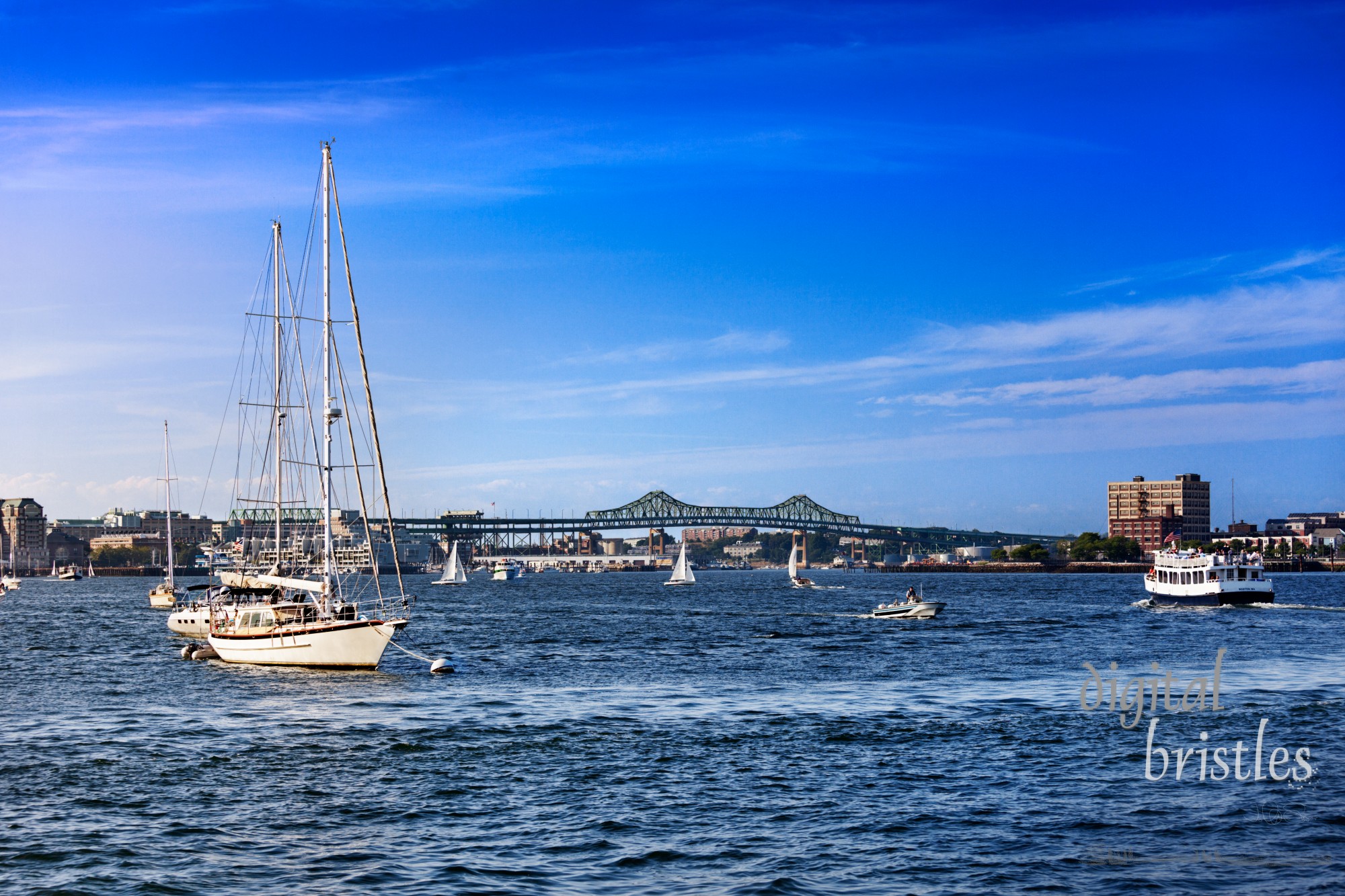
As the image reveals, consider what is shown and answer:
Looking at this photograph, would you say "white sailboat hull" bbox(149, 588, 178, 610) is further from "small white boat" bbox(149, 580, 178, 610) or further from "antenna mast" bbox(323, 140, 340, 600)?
"antenna mast" bbox(323, 140, 340, 600)

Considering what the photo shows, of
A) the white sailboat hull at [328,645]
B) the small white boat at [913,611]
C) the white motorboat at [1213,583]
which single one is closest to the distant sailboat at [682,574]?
the white motorboat at [1213,583]

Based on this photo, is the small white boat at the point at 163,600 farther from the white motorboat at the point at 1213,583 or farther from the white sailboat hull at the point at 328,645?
the white motorboat at the point at 1213,583

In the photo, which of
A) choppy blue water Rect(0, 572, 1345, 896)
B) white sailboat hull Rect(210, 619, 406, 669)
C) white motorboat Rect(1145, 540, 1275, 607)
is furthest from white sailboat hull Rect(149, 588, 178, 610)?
white motorboat Rect(1145, 540, 1275, 607)

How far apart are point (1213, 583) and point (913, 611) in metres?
30.6

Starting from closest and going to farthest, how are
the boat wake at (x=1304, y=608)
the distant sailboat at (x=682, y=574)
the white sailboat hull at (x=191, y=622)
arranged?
the white sailboat hull at (x=191, y=622), the boat wake at (x=1304, y=608), the distant sailboat at (x=682, y=574)

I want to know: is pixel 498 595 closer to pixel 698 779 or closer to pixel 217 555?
pixel 217 555

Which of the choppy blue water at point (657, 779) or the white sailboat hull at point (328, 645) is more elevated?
the white sailboat hull at point (328, 645)

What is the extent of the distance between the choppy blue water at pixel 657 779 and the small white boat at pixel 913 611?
2634 cm

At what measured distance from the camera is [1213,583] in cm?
9325

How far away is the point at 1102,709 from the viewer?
32.6 metres

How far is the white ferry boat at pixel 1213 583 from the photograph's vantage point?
9131 cm

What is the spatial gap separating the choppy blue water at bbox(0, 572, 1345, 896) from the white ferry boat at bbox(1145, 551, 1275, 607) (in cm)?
4479

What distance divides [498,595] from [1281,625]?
91.9m

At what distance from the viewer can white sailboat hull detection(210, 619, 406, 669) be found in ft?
136
